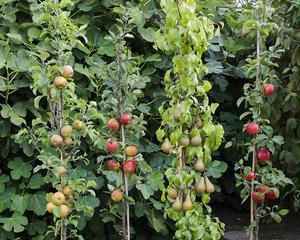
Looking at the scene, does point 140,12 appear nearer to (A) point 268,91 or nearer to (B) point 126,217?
(A) point 268,91

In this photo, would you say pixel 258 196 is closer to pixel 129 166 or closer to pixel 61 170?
pixel 129 166

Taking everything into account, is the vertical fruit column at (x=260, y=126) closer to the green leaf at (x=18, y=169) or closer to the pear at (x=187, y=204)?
the pear at (x=187, y=204)

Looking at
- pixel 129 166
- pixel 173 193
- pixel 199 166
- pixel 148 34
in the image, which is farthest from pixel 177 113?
pixel 148 34

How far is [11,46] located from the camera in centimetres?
308

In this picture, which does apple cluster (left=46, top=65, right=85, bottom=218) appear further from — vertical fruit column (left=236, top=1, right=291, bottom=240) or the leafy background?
vertical fruit column (left=236, top=1, right=291, bottom=240)

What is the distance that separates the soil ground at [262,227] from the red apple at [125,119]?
1192mm

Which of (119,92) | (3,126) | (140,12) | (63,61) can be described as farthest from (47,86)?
(140,12)

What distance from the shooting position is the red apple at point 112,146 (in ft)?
8.56

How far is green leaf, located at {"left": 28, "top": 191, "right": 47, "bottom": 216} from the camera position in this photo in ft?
10.1

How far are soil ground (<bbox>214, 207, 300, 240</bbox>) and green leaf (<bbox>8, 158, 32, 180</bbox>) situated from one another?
1218 millimetres

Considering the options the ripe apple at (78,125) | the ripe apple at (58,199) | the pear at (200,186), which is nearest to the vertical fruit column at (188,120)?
the pear at (200,186)

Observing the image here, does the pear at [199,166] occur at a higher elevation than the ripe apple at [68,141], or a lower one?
lower

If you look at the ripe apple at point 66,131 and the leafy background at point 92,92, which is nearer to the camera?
the ripe apple at point 66,131

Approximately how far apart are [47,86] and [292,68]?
1.32 m
